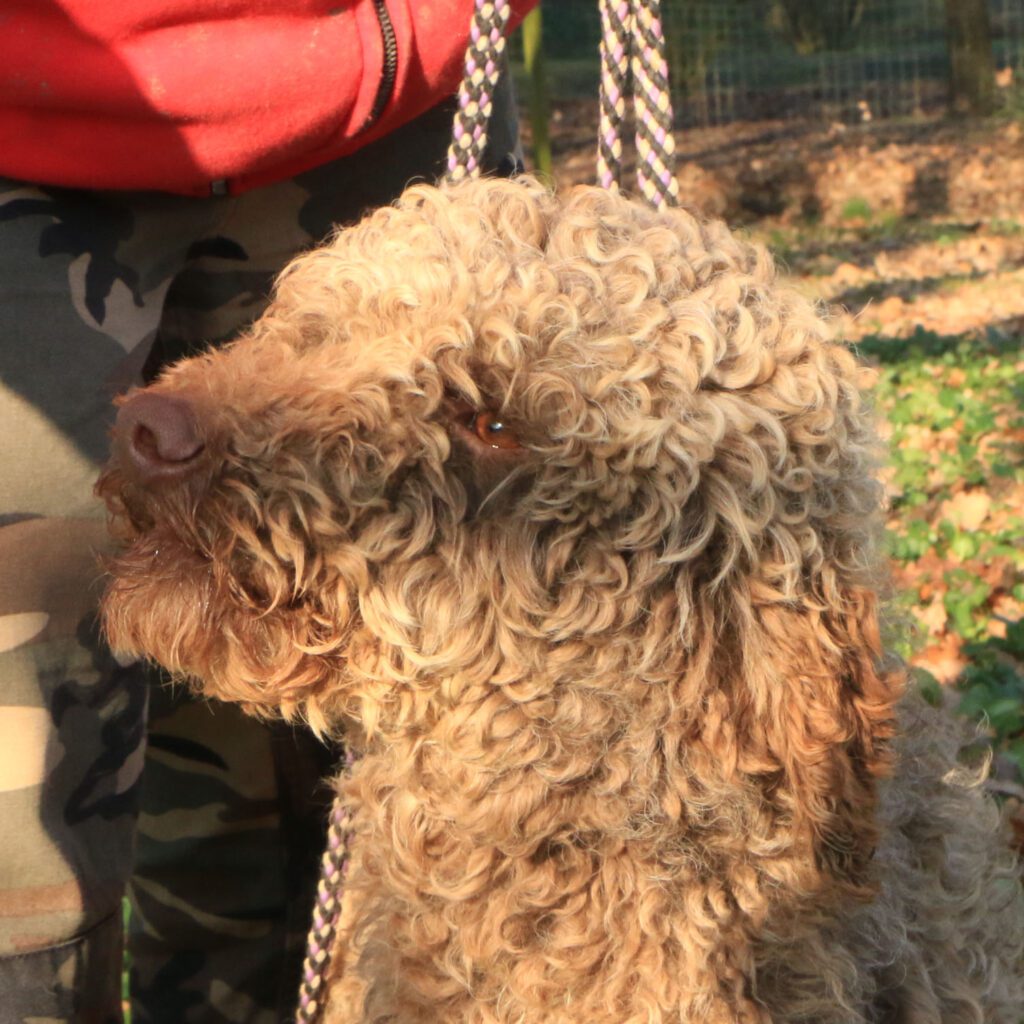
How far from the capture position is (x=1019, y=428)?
252 inches

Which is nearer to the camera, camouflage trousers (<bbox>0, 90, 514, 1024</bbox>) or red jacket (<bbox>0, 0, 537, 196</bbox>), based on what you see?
camouflage trousers (<bbox>0, 90, 514, 1024</bbox>)

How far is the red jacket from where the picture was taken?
2.20 m

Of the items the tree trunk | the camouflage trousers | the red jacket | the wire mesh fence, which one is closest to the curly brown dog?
the camouflage trousers

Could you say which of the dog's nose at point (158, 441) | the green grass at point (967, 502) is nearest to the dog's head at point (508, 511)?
the dog's nose at point (158, 441)

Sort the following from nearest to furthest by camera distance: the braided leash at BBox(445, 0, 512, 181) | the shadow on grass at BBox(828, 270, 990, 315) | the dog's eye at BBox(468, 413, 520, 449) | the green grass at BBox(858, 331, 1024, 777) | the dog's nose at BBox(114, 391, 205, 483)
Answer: the dog's nose at BBox(114, 391, 205, 483) < the dog's eye at BBox(468, 413, 520, 449) < the braided leash at BBox(445, 0, 512, 181) < the green grass at BBox(858, 331, 1024, 777) < the shadow on grass at BBox(828, 270, 990, 315)

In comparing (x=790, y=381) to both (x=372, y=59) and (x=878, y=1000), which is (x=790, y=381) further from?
(x=878, y=1000)

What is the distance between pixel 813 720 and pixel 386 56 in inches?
51.7

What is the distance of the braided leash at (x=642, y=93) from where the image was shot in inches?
96.7

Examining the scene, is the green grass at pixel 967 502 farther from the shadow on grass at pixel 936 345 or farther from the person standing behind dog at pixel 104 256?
the person standing behind dog at pixel 104 256

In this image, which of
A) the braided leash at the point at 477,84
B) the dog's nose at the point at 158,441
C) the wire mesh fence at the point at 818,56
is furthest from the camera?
the wire mesh fence at the point at 818,56

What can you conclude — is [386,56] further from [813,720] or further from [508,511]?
[813,720]

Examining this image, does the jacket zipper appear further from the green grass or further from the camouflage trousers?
the green grass

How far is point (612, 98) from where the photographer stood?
2559 millimetres

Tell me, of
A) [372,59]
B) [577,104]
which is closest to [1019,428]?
[372,59]
